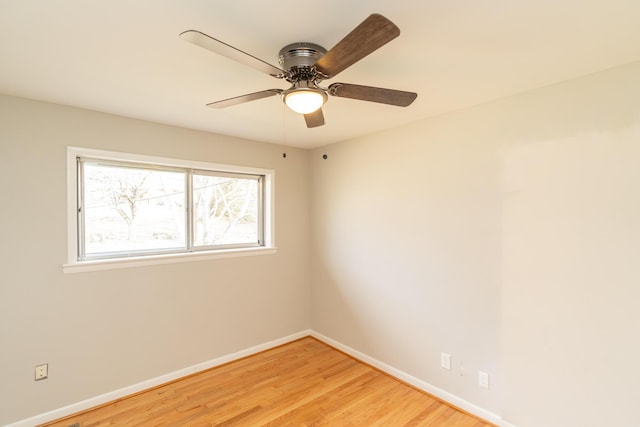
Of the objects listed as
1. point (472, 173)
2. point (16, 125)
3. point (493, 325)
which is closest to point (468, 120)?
point (472, 173)

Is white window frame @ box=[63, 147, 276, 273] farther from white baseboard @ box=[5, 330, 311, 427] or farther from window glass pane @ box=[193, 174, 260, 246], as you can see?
white baseboard @ box=[5, 330, 311, 427]

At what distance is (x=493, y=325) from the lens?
224cm

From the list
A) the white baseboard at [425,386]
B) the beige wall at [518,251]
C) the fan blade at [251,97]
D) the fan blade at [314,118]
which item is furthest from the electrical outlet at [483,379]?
the fan blade at [251,97]

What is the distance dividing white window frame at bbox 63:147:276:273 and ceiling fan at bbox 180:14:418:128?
139 centimetres

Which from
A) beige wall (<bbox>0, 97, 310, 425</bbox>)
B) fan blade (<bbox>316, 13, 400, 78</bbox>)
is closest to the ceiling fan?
fan blade (<bbox>316, 13, 400, 78</bbox>)

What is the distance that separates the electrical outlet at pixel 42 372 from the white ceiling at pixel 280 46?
6.45ft

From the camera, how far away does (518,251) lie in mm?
2117

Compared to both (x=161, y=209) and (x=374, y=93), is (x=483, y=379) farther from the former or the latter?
(x=161, y=209)

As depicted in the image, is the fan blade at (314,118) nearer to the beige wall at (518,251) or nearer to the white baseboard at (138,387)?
the beige wall at (518,251)

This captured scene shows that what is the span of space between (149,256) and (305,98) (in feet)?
7.18

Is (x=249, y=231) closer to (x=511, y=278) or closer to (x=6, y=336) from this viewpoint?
(x=6, y=336)

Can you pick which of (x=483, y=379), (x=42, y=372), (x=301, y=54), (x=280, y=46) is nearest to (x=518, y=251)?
(x=483, y=379)

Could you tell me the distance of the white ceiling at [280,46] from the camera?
4.08 feet

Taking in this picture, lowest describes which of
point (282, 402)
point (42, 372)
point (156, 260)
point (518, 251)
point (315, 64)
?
point (282, 402)
